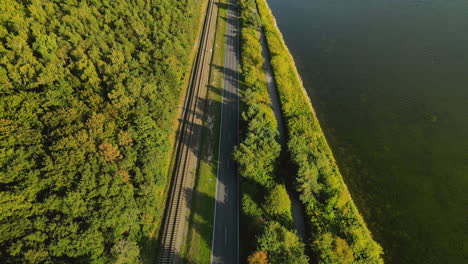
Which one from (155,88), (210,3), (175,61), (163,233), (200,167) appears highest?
(210,3)

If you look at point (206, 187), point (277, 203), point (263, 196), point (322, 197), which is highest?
point (277, 203)

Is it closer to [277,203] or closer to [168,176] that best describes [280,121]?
[277,203]

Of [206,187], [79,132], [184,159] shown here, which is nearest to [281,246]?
[206,187]

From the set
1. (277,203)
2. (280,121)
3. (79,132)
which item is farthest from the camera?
(280,121)

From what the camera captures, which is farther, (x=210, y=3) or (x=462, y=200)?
(x=210, y=3)

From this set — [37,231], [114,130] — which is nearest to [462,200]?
[114,130]

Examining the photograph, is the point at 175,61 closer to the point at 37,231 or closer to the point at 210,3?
the point at 37,231
